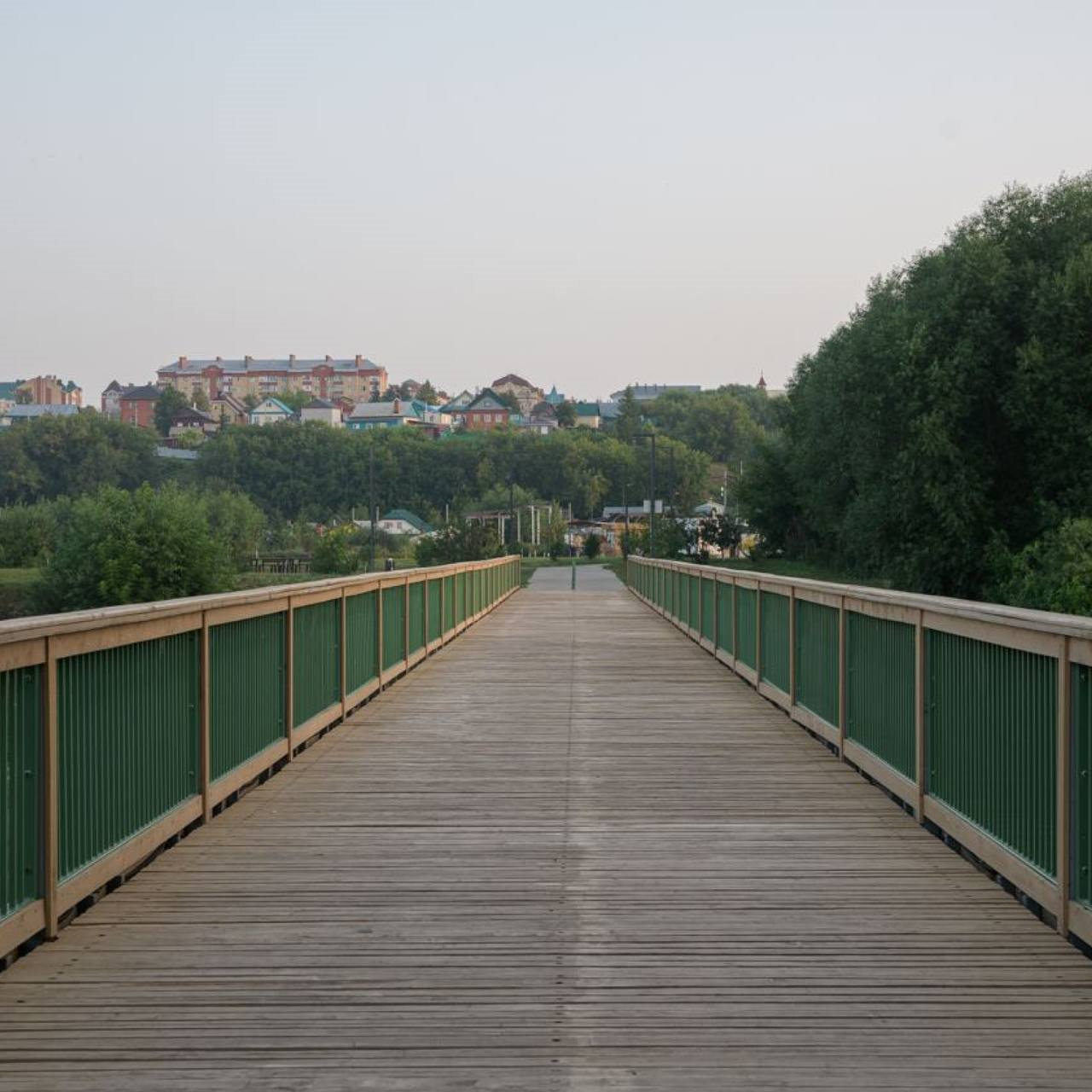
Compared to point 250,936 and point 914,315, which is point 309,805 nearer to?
point 250,936

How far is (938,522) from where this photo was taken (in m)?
44.7

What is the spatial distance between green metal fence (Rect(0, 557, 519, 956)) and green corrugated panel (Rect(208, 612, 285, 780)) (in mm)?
13

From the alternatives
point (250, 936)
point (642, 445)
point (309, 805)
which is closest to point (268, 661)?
point (309, 805)

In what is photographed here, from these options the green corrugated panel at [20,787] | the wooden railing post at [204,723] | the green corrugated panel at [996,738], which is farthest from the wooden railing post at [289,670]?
the green corrugated panel at [20,787]

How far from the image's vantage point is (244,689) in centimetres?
856

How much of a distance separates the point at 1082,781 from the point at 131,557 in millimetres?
85187

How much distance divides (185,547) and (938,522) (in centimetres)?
5389

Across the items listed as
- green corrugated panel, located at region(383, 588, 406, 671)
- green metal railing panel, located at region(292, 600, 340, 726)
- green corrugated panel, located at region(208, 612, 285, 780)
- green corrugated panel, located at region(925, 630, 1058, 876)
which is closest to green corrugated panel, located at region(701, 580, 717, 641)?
green corrugated panel, located at region(383, 588, 406, 671)

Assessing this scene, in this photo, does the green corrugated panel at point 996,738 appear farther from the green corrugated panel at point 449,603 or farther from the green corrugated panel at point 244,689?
the green corrugated panel at point 449,603

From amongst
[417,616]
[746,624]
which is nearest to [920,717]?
[746,624]

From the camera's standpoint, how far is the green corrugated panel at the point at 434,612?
1922cm

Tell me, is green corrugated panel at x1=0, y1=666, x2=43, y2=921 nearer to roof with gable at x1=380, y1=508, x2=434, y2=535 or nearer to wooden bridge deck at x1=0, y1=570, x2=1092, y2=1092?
wooden bridge deck at x1=0, y1=570, x2=1092, y2=1092

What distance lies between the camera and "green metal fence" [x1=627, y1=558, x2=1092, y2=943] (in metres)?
5.33

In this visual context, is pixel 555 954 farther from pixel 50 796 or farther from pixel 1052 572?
pixel 1052 572
